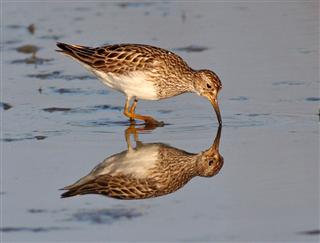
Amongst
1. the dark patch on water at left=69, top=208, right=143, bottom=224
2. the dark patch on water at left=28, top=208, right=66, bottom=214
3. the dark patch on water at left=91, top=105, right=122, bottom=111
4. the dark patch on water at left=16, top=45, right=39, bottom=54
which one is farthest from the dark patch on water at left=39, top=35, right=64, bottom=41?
the dark patch on water at left=69, top=208, right=143, bottom=224

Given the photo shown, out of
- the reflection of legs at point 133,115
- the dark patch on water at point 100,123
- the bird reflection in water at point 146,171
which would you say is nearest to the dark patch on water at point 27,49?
the reflection of legs at point 133,115

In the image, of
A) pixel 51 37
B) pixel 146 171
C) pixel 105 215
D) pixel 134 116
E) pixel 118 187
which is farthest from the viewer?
pixel 51 37

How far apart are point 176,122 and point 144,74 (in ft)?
2.41

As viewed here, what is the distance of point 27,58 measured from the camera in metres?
16.4

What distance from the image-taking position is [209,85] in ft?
44.5

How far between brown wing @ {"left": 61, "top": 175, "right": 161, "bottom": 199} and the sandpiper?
2.47m

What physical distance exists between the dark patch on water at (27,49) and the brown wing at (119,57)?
3.01 meters

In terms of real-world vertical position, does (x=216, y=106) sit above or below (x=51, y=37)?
below

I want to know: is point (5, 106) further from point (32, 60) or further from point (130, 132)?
point (32, 60)

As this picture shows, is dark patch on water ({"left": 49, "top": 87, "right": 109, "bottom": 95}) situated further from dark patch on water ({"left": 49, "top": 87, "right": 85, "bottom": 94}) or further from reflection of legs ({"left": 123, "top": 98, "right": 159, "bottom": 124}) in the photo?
reflection of legs ({"left": 123, "top": 98, "right": 159, "bottom": 124})

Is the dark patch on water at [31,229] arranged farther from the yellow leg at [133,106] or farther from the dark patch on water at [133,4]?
the dark patch on water at [133,4]

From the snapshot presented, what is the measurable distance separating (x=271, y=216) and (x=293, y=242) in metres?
0.64

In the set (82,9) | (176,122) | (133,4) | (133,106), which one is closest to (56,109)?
(133,106)

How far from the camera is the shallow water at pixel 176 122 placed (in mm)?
9703
